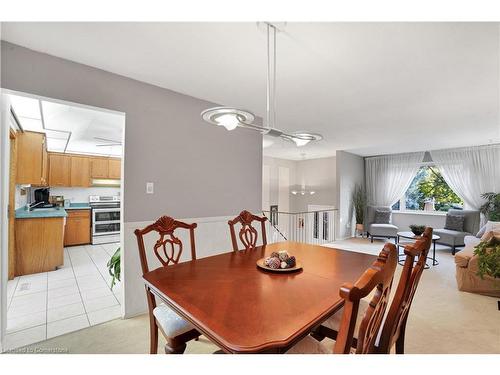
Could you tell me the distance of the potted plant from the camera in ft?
21.3

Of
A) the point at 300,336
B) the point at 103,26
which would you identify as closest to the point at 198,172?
the point at 103,26

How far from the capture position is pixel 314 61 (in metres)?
2.06

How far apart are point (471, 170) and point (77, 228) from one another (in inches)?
347

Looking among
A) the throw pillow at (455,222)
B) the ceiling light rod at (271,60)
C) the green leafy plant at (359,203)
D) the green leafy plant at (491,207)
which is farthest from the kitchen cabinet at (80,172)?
the green leafy plant at (491,207)

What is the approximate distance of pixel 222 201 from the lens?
3059 mm

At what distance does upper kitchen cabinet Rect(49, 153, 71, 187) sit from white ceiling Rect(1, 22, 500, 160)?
4.32 metres

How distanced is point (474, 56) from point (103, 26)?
275 cm

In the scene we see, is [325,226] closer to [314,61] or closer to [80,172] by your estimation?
[314,61]

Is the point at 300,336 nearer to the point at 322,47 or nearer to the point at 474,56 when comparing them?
the point at 322,47

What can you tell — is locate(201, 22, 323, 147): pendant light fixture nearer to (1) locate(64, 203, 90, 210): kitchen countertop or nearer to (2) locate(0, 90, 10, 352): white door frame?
(2) locate(0, 90, 10, 352): white door frame

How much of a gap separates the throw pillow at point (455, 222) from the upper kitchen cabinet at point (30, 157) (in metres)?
7.82

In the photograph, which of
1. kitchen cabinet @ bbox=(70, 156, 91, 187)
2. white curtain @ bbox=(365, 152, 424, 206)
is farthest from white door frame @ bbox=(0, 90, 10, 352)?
white curtain @ bbox=(365, 152, 424, 206)

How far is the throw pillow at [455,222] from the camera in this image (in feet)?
17.2
